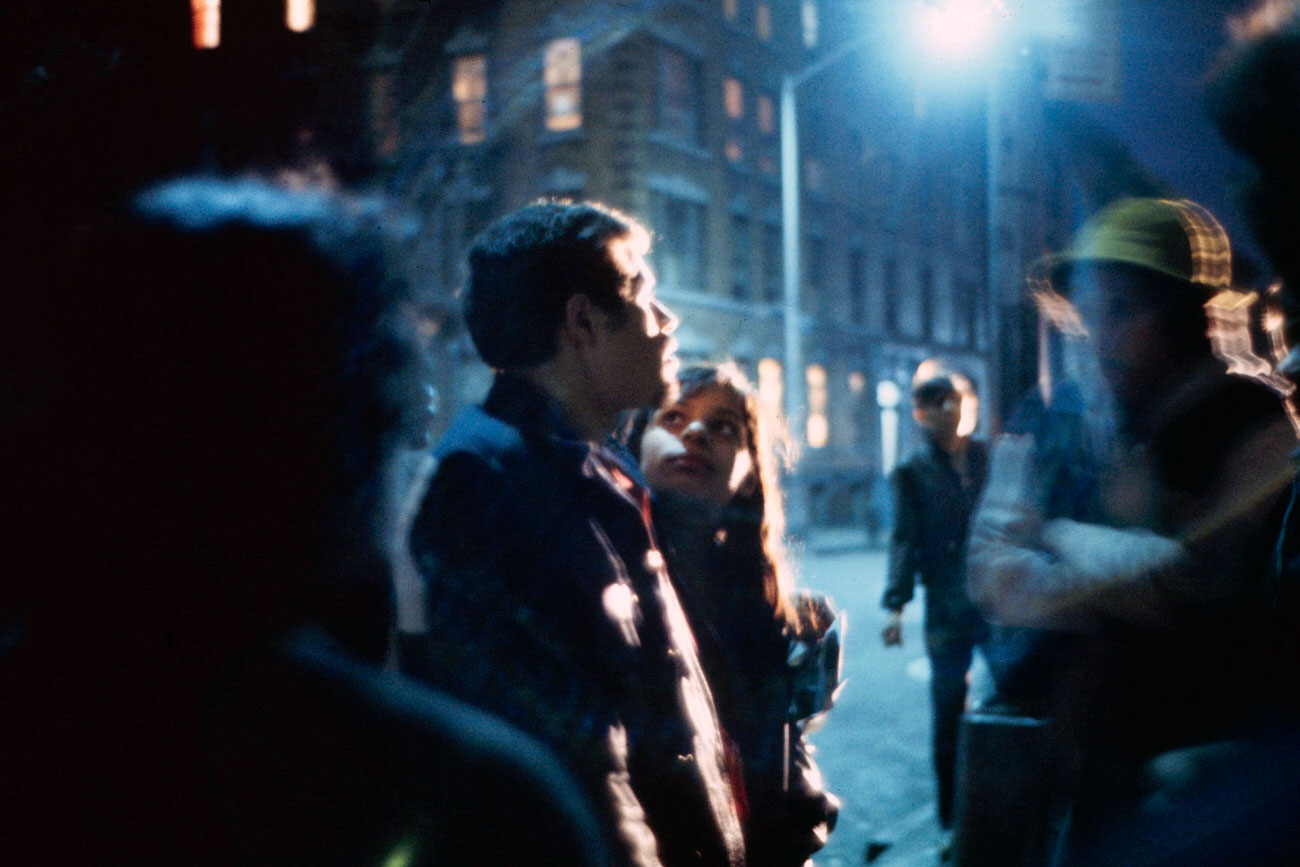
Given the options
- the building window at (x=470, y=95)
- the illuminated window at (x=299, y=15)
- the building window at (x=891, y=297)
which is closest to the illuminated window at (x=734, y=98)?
the building window at (x=470, y=95)

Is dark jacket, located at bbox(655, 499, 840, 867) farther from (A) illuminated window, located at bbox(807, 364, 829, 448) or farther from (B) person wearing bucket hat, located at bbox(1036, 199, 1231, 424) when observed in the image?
(A) illuminated window, located at bbox(807, 364, 829, 448)

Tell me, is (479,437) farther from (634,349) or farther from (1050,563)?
(1050,563)

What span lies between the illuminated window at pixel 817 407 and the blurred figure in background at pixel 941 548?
19917mm

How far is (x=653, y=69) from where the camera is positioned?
18.4 meters

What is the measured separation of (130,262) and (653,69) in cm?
1891

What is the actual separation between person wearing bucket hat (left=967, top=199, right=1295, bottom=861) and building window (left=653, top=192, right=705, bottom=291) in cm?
1686

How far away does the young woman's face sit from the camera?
7.17 feet

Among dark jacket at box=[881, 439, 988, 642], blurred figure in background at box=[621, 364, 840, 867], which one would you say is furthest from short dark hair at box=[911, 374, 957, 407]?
blurred figure in background at box=[621, 364, 840, 867]

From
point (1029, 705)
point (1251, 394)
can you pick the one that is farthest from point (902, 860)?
point (1251, 394)

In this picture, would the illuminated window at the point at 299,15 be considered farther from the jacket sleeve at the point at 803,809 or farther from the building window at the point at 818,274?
the building window at the point at 818,274

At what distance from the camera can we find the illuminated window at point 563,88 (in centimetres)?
1773

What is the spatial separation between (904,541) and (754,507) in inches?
86.4

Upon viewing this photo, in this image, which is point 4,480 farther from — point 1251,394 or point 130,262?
point 1251,394

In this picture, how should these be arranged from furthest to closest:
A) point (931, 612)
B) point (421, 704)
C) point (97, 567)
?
point (931, 612)
point (421, 704)
point (97, 567)
